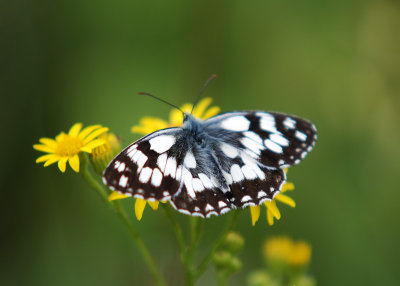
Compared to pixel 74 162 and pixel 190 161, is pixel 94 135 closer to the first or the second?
pixel 74 162

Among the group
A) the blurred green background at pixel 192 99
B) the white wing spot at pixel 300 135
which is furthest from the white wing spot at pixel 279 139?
the blurred green background at pixel 192 99

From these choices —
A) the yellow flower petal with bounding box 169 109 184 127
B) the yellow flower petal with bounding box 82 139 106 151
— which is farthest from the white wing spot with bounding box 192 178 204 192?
the yellow flower petal with bounding box 169 109 184 127

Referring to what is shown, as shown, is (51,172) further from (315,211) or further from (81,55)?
(315,211)

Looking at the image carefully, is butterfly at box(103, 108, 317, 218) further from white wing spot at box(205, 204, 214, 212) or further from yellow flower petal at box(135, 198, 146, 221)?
yellow flower petal at box(135, 198, 146, 221)

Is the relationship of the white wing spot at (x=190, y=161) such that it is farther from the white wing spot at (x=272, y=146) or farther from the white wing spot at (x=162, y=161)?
the white wing spot at (x=272, y=146)

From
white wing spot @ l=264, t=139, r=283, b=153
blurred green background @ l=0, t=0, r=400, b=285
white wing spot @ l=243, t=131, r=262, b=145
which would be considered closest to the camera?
white wing spot @ l=264, t=139, r=283, b=153

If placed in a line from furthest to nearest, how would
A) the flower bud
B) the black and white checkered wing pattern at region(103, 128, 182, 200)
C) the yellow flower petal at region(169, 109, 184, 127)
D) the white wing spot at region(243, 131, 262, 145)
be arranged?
the yellow flower petal at region(169, 109, 184, 127) < the flower bud < the white wing spot at region(243, 131, 262, 145) < the black and white checkered wing pattern at region(103, 128, 182, 200)

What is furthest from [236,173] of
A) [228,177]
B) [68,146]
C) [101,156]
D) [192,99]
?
[192,99]
